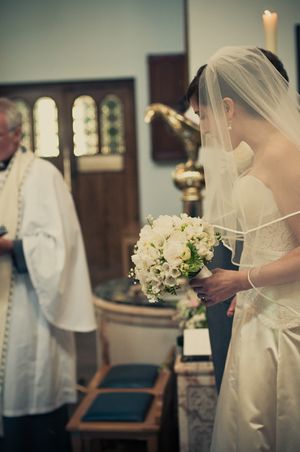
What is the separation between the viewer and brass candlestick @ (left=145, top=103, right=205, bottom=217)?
3.72 metres

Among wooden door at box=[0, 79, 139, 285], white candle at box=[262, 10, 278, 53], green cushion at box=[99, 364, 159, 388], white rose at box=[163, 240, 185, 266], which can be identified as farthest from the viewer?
wooden door at box=[0, 79, 139, 285]

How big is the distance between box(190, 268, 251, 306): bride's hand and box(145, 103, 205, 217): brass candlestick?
5.25ft

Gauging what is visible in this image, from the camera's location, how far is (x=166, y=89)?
8.16 m

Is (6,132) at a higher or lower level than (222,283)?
higher

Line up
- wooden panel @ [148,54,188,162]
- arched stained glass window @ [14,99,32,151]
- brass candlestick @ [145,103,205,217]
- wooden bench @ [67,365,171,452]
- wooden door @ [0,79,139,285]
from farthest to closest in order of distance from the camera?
arched stained glass window @ [14,99,32,151], wooden door @ [0,79,139,285], wooden panel @ [148,54,188,162], brass candlestick @ [145,103,205,217], wooden bench @ [67,365,171,452]

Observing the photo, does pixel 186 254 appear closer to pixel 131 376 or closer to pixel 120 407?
pixel 120 407

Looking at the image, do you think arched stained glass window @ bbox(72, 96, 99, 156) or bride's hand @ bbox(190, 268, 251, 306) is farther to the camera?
arched stained glass window @ bbox(72, 96, 99, 156)

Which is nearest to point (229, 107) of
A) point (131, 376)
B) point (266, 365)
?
point (266, 365)

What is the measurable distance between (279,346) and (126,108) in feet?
21.5

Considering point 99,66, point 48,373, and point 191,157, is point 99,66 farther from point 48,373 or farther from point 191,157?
point 48,373

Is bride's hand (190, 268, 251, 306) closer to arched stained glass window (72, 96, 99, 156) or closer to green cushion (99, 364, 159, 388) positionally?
green cushion (99, 364, 159, 388)

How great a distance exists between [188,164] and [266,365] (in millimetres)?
1804

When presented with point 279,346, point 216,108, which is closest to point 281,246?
point 279,346

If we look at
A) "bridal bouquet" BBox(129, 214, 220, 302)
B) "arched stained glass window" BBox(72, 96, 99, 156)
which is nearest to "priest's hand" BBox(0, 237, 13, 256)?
"bridal bouquet" BBox(129, 214, 220, 302)
